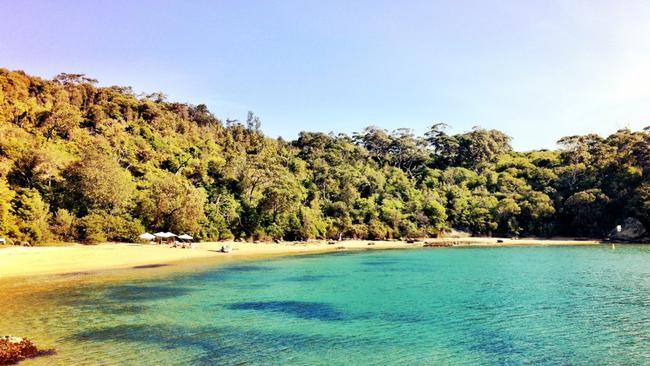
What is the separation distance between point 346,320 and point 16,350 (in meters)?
13.1

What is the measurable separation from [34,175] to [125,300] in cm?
3890

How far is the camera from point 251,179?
75.8m

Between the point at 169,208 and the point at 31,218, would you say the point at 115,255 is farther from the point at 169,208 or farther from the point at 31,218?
the point at 169,208

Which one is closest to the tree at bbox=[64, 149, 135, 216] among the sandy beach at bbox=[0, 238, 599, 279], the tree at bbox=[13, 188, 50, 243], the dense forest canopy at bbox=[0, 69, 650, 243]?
the dense forest canopy at bbox=[0, 69, 650, 243]

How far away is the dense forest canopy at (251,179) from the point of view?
53281 millimetres

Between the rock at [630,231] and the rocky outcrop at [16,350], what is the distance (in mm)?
91078

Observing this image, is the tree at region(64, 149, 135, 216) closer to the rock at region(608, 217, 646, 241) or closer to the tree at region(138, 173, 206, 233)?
the tree at region(138, 173, 206, 233)

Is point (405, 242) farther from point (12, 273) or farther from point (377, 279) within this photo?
point (12, 273)

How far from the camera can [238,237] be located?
68.7 m

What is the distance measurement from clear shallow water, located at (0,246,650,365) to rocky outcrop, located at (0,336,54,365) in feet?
2.65

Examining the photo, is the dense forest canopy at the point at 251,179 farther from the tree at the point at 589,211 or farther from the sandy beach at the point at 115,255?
the sandy beach at the point at 115,255

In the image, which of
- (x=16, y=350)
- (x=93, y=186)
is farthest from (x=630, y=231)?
(x=16, y=350)

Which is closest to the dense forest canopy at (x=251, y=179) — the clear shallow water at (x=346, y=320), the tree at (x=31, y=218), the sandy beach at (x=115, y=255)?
the tree at (x=31, y=218)

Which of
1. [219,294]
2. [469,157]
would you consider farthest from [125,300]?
[469,157]
